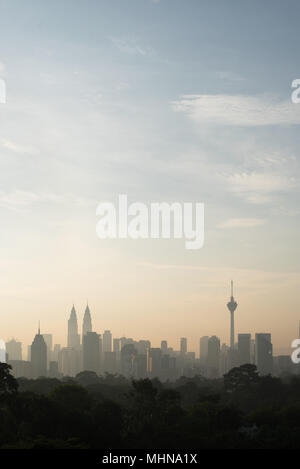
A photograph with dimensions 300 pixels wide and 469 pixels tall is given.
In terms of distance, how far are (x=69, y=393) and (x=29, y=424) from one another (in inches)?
552

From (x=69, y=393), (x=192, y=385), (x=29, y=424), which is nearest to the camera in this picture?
(x=29, y=424)

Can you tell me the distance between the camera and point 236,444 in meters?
57.4

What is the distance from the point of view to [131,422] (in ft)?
214

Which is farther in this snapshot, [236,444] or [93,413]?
[93,413]
